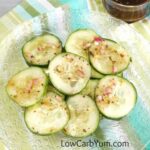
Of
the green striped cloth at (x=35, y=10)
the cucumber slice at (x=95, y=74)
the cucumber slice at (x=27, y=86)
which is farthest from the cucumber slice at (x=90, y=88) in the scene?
the green striped cloth at (x=35, y=10)

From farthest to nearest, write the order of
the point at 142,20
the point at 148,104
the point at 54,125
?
1. the point at 142,20
2. the point at 148,104
3. the point at 54,125

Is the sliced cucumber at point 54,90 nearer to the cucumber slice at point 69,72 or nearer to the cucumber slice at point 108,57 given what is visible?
the cucumber slice at point 69,72

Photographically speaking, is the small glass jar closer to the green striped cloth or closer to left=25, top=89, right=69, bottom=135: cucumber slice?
the green striped cloth

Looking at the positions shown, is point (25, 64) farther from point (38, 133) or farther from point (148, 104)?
point (148, 104)

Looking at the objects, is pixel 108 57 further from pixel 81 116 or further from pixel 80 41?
pixel 81 116

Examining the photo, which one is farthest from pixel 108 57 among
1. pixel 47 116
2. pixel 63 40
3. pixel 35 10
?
pixel 35 10

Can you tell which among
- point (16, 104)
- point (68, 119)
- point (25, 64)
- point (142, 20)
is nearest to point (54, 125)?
point (68, 119)

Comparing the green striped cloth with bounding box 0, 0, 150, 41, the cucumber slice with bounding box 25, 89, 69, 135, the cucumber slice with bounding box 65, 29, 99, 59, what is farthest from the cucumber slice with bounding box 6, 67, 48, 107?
the green striped cloth with bounding box 0, 0, 150, 41
